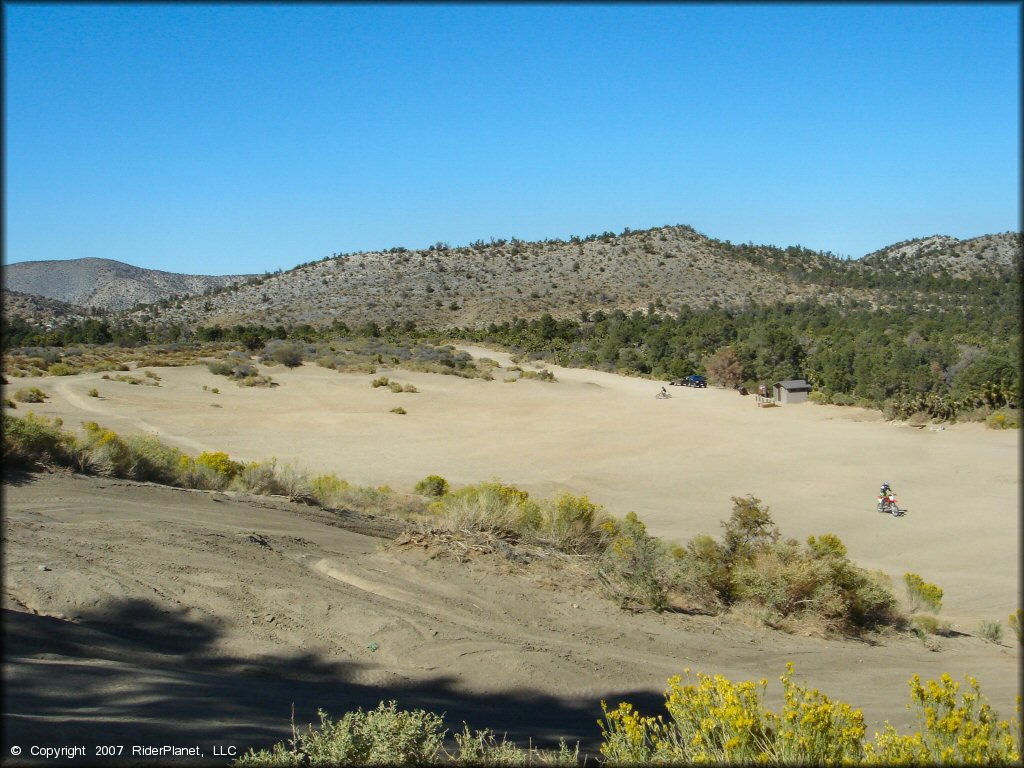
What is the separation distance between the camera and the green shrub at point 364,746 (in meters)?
4.20

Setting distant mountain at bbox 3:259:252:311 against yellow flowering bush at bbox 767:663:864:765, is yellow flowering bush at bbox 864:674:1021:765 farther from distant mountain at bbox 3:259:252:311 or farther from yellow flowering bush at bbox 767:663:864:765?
distant mountain at bbox 3:259:252:311

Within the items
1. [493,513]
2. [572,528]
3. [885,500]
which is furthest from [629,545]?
[885,500]

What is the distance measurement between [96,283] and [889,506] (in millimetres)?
127142

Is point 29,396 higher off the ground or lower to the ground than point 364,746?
higher

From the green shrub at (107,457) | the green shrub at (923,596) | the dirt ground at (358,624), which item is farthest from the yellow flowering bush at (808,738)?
the green shrub at (107,457)

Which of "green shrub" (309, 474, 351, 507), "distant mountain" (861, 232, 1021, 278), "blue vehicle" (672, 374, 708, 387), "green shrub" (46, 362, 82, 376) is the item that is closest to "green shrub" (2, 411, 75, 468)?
"green shrub" (309, 474, 351, 507)

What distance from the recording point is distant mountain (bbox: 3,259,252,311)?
114500 mm

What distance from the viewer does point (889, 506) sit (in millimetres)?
18594

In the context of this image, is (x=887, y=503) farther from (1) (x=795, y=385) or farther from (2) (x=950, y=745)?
(1) (x=795, y=385)

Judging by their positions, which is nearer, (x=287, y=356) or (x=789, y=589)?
(x=789, y=589)

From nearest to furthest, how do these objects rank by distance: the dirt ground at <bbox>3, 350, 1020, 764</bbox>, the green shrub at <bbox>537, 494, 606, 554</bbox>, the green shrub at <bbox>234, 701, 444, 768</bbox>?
the green shrub at <bbox>234, 701, 444, 768</bbox>, the dirt ground at <bbox>3, 350, 1020, 764</bbox>, the green shrub at <bbox>537, 494, 606, 554</bbox>

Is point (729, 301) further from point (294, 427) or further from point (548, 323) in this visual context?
point (294, 427)

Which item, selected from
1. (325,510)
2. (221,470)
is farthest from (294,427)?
(325,510)

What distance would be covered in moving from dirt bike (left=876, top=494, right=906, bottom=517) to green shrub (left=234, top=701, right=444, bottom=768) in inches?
655
